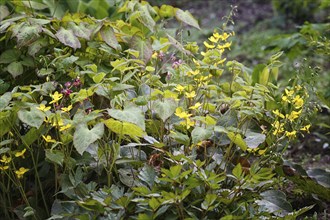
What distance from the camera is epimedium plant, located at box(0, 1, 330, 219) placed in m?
1.92

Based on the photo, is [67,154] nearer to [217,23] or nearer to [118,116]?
[118,116]

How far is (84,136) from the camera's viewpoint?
1.87 meters

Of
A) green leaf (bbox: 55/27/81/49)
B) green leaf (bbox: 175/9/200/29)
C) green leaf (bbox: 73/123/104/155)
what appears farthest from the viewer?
green leaf (bbox: 175/9/200/29)

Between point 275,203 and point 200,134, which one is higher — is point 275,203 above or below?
below

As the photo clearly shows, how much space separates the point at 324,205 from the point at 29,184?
3.98 feet

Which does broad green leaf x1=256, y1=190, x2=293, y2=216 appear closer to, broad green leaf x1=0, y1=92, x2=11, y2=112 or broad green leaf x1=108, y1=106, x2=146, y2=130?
broad green leaf x1=108, y1=106, x2=146, y2=130

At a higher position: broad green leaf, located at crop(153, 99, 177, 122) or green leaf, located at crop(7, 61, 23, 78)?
broad green leaf, located at crop(153, 99, 177, 122)

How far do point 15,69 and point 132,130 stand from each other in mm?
696

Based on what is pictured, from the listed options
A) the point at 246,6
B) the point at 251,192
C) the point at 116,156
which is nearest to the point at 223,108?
the point at 251,192

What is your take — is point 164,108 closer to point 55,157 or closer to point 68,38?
point 55,157

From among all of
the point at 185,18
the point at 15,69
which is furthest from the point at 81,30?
the point at 185,18

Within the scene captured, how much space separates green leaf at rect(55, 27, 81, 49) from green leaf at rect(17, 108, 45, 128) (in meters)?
0.40

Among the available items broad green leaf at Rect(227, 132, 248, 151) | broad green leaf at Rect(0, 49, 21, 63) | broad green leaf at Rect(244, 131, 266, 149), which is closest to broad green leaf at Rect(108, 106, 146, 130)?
broad green leaf at Rect(227, 132, 248, 151)

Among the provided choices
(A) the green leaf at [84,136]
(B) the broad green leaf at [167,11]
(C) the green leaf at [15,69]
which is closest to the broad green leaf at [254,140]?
(A) the green leaf at [84,136]
